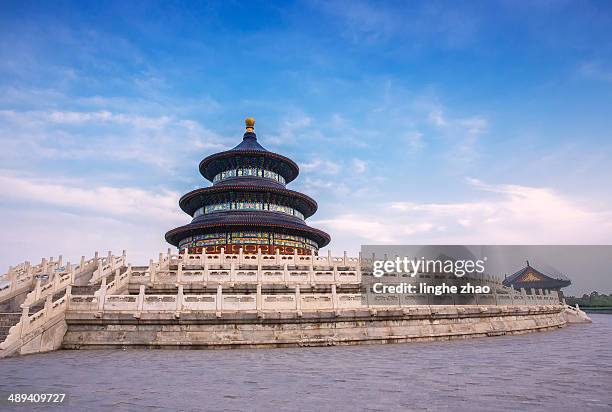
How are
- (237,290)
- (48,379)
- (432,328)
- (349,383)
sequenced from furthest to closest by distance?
(237,290)
(432,328)
(48,379)
(349,383)

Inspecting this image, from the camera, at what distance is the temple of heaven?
132ft

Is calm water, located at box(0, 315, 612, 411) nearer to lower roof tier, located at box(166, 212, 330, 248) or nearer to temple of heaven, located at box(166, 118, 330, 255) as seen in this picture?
lower roof tier, located at box(166, 212, 330, 248)

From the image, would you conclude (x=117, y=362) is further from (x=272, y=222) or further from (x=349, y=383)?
(x=272, y=222)

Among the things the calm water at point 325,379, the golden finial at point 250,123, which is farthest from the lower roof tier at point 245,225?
the calm water at point 325,379

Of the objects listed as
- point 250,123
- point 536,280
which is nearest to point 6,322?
point 250,123

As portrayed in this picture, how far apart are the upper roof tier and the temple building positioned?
39.3 meters

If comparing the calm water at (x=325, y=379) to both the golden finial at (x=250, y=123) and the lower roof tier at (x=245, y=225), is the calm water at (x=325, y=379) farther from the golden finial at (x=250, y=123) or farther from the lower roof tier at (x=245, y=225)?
the golden finial at (x=250, y=123)

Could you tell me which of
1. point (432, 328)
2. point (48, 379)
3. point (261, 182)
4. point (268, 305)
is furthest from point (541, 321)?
point (261, 182)

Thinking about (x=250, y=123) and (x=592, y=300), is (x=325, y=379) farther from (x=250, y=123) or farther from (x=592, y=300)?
(x=592, y=300)

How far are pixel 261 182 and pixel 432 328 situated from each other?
31.0 metres

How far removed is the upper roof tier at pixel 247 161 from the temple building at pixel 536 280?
39.3 meters

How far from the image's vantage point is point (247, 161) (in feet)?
153

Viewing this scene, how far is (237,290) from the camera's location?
2078 cm

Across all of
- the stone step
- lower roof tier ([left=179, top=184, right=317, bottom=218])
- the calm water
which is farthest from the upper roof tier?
the calm water
